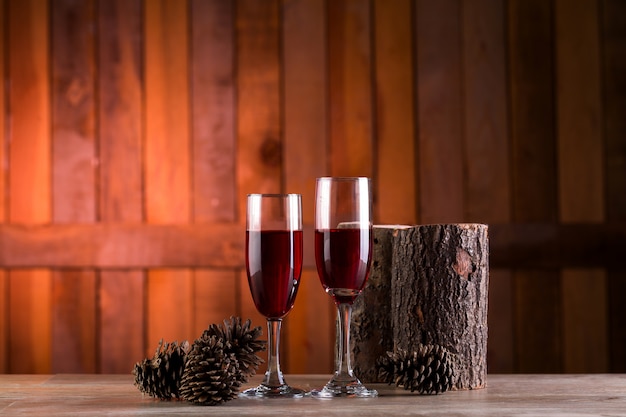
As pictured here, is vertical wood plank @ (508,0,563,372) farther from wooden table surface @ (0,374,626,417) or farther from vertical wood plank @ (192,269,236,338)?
wooden table surface @ (0,374,626,417)

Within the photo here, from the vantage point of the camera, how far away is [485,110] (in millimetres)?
2475

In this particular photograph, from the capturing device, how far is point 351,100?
8.14ft

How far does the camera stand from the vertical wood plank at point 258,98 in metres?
2.48

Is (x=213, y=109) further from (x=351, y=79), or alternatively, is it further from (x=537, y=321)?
(x=537, y=321)

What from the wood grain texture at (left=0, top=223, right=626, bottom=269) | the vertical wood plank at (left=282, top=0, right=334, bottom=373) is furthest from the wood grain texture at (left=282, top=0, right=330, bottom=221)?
the wood grain texture at (left=0, top=223, right=626, bottom=269)

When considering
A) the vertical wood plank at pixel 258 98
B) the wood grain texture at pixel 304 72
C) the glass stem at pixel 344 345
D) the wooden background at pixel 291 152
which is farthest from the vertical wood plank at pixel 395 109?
the glass stem at pixel 344 345

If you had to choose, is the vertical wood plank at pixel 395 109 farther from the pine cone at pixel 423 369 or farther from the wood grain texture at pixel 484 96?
the pine cone at pixel 423 369

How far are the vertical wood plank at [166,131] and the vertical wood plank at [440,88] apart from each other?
2.34 ft

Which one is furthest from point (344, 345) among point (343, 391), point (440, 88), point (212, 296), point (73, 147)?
point (73, 147)

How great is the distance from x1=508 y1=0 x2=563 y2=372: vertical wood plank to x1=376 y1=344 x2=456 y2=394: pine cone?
4.84 ft

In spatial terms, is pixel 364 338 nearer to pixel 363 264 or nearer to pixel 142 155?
pixel 363 264

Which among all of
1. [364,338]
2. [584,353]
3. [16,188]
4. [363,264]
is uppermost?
[16,188]

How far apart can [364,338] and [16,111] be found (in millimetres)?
1704

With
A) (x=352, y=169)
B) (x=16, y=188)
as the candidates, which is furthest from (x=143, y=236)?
(x=352, y=169)
